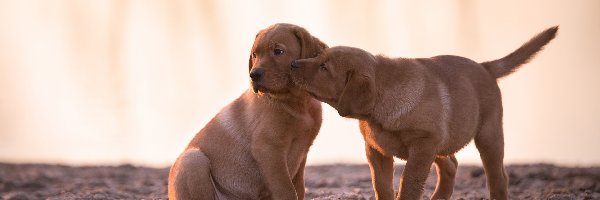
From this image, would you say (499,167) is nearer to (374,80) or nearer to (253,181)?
(374,80)

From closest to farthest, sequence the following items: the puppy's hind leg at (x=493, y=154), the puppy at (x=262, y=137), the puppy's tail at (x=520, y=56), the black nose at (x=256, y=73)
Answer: the black nose at (x=256, y=73)
the puppy at (x=262, y=137)
the puppy's hind leg at (x=493, y=154)
the puppy's tail at (x=520, y=56)

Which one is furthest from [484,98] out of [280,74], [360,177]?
[360,177]

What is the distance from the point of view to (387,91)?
336 inches

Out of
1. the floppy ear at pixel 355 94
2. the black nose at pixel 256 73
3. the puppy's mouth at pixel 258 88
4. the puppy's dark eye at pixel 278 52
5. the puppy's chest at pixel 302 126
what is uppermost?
the puppy's dark eye at pixel 278 52

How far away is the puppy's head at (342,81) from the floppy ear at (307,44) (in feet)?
0.67

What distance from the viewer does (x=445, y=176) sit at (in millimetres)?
9977

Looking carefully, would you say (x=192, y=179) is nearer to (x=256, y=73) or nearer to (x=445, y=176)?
(x=256, y=73)

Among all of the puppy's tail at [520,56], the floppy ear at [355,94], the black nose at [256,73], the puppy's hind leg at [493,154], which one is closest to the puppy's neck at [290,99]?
the black nose at [256,73]

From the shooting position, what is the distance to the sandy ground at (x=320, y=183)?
Result: 1151cm

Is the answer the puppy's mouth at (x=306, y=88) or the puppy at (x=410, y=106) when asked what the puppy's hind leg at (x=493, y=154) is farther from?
the puppy's mouth at (x=306, y=88)

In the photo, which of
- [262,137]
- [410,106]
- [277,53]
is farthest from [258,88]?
[410,106]

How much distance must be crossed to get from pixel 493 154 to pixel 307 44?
7.92ft

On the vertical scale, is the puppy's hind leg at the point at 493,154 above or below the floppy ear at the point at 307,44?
below

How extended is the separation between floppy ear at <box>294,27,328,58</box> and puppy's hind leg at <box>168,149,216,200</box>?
1463 millimetres
